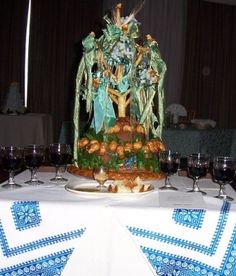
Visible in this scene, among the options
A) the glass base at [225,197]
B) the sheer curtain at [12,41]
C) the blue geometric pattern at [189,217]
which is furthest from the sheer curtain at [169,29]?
the blue geometric pattern at [189,217]

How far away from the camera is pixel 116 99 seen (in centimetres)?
173

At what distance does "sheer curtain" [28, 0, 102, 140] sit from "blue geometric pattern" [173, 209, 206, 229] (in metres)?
5.21

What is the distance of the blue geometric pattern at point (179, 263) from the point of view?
1.17 metres

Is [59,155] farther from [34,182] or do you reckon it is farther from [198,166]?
[198,166]

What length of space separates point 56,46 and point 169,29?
5.75 ft

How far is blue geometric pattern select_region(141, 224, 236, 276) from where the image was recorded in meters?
1.17

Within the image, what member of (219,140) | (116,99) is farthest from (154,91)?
(219,140)

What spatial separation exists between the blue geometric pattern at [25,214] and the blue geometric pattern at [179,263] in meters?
0.32

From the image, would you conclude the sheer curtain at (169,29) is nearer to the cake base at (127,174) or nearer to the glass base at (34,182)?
the cake base at (127,174)

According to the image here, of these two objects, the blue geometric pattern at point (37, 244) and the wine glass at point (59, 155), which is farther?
the wine glass at point (59, 155)

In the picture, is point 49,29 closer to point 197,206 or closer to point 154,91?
point 154,91

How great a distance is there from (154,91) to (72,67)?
4.90 metres

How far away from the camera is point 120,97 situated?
1.71 metres

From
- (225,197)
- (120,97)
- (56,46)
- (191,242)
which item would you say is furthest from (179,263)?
(56,46)
